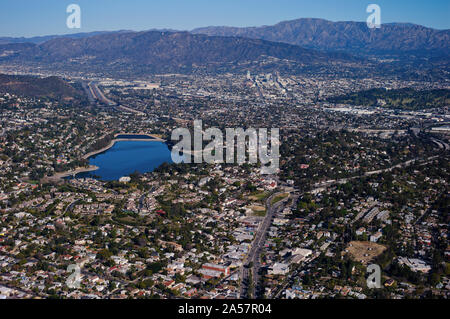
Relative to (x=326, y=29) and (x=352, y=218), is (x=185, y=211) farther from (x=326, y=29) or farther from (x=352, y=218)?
(x=326, y=29)

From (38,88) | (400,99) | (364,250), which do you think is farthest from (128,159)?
(400,99)

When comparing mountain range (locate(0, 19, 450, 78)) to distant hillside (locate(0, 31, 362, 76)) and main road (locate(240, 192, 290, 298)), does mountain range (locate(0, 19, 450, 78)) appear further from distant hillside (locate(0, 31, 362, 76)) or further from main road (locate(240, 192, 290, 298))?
main road (locate(240, 192, 290, 298))

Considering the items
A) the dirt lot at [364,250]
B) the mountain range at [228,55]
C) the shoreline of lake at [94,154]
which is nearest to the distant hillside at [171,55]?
the mountain range at [228,55]

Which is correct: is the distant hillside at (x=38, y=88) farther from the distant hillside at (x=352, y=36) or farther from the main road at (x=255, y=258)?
the distant hillside at (x=352, y=36)

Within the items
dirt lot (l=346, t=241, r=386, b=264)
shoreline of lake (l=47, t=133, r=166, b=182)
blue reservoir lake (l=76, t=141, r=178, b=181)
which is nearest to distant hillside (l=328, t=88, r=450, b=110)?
shoreline of lake (l=47, t=133, r=166, b=182)

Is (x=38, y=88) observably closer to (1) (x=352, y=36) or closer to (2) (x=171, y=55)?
(2) (x=171, y=55)
